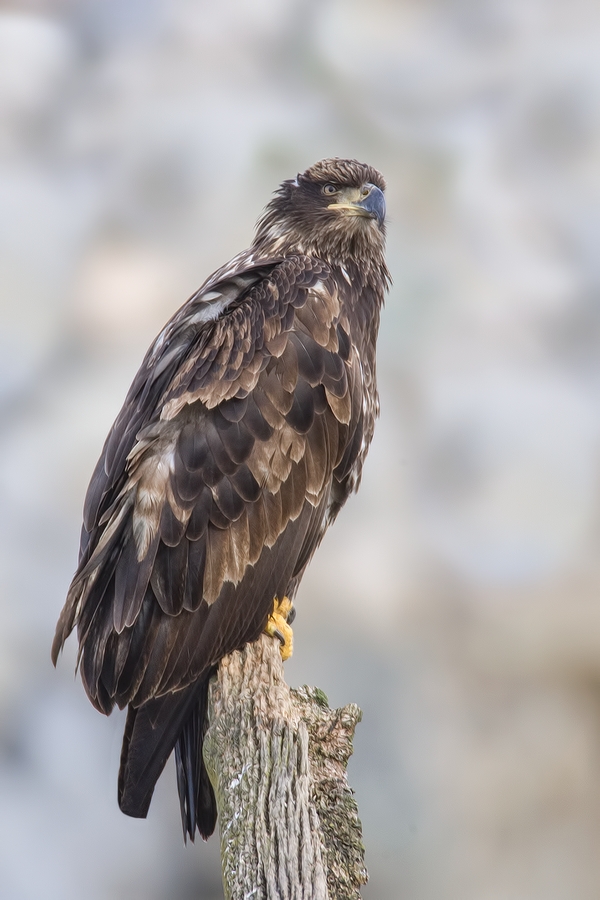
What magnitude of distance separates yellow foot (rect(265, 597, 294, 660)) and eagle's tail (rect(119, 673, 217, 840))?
13.6 inches

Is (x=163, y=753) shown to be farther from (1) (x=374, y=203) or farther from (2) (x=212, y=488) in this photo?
(1) (x=374, y=203)

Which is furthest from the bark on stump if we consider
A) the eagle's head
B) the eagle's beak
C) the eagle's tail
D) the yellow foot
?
the eagle's beak

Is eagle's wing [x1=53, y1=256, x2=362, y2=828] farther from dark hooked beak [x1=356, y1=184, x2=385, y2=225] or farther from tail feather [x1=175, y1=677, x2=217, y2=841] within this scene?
dark hooked beak [x1=356, y1=184, x2=385, y2=225]

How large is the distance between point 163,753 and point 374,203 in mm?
2539

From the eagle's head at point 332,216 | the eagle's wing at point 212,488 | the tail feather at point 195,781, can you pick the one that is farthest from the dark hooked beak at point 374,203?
the tail feather at point 195,781

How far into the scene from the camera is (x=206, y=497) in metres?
3.30

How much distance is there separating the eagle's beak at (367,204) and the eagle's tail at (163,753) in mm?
2177

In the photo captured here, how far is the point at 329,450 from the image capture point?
140 inches

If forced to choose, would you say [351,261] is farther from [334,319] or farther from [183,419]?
[183,419]

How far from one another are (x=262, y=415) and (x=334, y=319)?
1.69ft

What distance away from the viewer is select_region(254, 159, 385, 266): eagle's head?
165 inches

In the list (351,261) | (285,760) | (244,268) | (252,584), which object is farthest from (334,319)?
(285,760)

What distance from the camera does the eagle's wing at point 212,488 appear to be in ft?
10.5

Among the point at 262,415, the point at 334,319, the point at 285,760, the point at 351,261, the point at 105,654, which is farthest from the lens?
the point at 351,261
